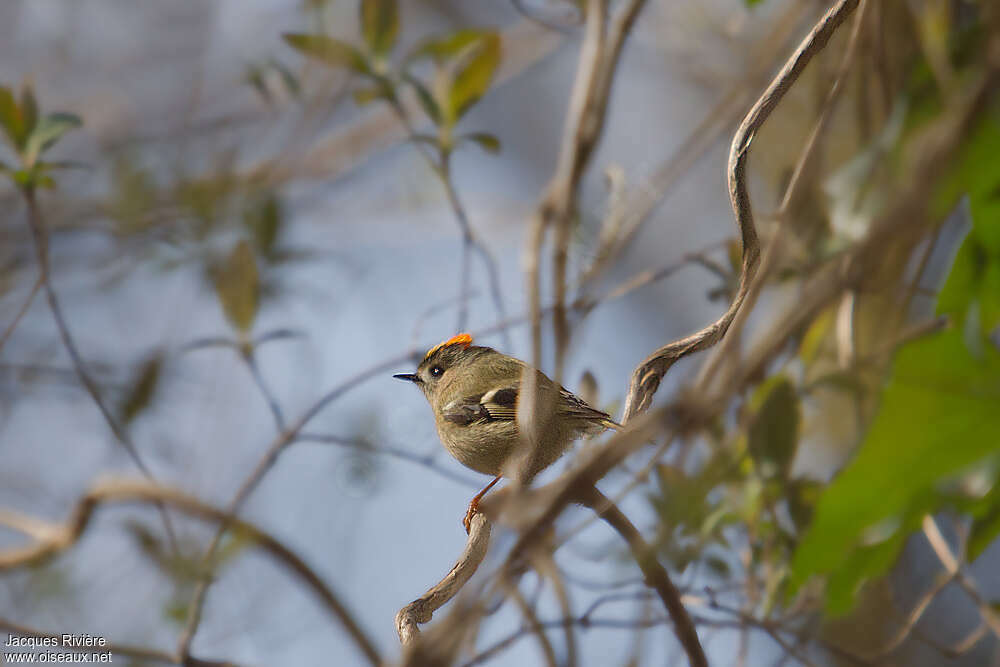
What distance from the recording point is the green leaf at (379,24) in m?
1.82

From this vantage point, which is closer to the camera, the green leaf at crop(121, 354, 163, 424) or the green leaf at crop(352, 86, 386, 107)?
the green leaf at crop(352, 86, 386, 107)

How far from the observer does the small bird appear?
1.67 m

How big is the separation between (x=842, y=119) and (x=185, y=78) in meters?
2.83

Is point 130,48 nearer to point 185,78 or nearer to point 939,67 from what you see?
point 185,78

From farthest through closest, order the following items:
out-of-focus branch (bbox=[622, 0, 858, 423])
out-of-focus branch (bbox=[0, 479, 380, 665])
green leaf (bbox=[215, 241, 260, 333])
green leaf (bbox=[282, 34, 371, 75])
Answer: green leaf (bbox=[215, 241, 260, 333]) → green leaf (bbox=[282, 34, 371, 75]) → out-of-focus branch (bbox=[0, 479, 380, 665]) → out-of-focus branch (bbox=[622, 0, 858, 423])

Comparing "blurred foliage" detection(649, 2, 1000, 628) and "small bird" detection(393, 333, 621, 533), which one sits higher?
"small bird" detection(393, 333, 621, 533)

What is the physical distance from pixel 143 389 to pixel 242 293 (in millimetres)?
514

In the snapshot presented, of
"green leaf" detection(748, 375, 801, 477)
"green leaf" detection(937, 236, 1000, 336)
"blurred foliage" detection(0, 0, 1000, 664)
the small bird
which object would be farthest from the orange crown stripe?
"green leaf" detection(937, 236, 1000, 336)

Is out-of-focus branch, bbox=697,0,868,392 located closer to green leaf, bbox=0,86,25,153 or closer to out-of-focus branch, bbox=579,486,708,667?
out-of-focus branch, bbox=579,486,708,667

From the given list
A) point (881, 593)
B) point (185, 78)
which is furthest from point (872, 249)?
point (185, 78)

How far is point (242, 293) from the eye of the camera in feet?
6.27

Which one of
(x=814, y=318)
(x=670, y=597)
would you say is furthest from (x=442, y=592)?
(x=814, y=318)

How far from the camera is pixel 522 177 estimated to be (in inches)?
183

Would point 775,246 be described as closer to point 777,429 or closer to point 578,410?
point 777,429
